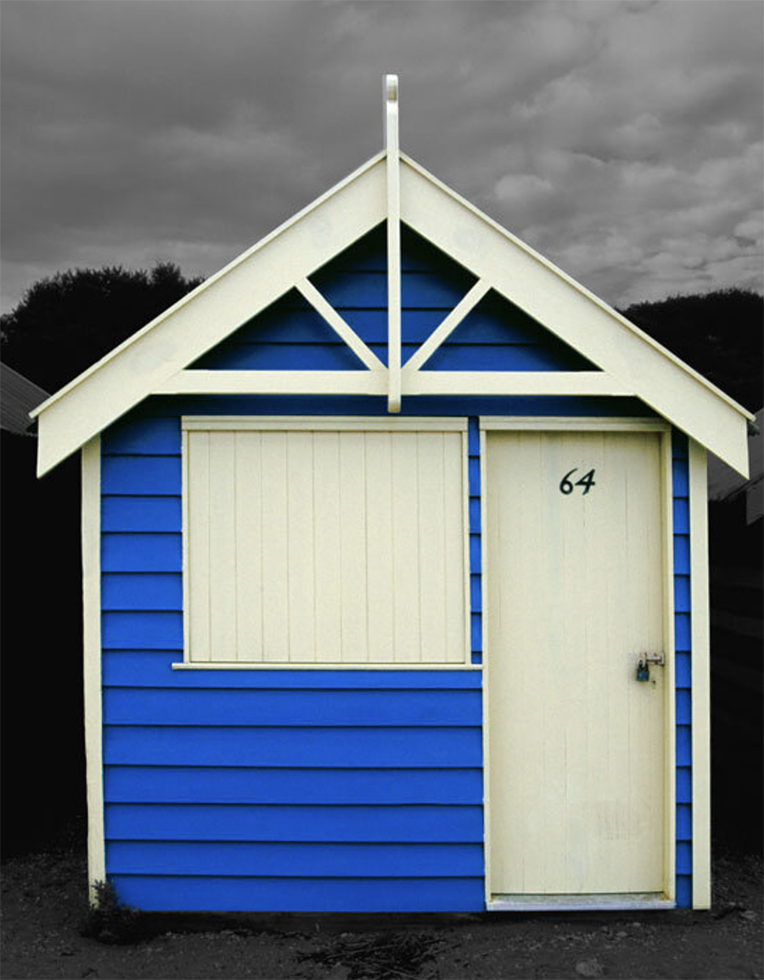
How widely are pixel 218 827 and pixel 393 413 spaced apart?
236 centimetres

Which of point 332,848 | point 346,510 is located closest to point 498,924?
point 332,848

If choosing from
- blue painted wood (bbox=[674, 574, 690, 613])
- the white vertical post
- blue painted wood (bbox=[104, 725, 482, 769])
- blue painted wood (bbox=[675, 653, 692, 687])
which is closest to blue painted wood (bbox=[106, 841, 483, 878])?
blue painted wood (bbox=[104, 725, 482, 769])

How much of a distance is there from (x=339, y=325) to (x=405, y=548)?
1.19 meters

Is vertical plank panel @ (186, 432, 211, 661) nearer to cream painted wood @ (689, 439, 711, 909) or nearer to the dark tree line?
cream painted wood @ (689, 439, 711, 909)

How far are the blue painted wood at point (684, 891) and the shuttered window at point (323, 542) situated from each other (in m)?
1.67

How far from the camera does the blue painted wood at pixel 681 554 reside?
4.52 meters

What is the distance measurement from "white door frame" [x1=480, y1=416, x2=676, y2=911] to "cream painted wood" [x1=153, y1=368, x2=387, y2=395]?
26.8 inches

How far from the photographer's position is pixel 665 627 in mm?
4578

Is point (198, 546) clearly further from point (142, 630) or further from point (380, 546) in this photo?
point (380, 546)

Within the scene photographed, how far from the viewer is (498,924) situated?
4.50m

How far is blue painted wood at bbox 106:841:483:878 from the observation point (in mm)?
4520

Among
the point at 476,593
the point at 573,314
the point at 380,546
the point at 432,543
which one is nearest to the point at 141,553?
the point at 380,546

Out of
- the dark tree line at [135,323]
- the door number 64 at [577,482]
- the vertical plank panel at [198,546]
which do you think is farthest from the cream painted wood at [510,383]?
the dark tree line at [135,323]

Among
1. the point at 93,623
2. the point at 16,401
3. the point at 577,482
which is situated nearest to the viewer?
the point at 93,623
